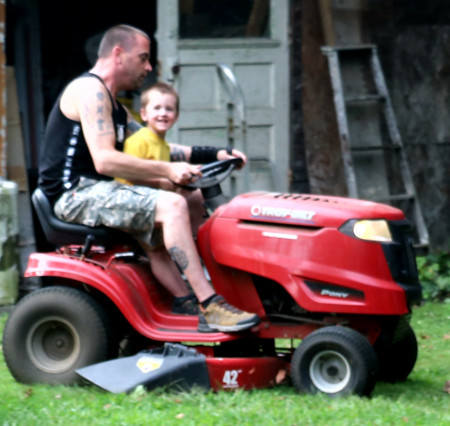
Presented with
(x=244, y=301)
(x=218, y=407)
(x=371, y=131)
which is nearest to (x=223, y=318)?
(x=244, y=301)

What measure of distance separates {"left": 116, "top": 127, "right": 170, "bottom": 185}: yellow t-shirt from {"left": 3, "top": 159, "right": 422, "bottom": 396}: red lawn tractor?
338mm

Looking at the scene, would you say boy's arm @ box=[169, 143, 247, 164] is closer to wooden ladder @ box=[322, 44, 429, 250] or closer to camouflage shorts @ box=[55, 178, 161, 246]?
camouflage shorts @ box=[55, 178, 161, 246]

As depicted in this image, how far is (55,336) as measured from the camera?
4.69m

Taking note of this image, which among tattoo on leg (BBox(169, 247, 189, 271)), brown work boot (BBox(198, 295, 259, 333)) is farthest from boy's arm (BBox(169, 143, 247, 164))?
brown work boot (BBox(198, 295, 259, 333))

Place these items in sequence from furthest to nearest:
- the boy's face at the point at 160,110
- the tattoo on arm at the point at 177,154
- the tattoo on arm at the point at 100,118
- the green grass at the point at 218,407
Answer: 1. the tattoo on arm at the point at 177,154
2. the boy's face at the point at 160,110
3. the tattoo on arm at the point at 100,118
4. the green grass at the point at 218,407

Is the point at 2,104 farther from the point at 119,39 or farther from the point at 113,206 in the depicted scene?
the point at 113,206

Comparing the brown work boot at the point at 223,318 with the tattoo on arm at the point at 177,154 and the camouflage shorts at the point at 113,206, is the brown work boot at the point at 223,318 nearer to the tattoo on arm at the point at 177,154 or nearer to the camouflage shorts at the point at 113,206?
the camouflage shorts at the point at 113,206

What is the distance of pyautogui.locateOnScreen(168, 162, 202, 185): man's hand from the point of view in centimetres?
451

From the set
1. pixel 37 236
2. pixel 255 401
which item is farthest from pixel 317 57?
pixel 255 401

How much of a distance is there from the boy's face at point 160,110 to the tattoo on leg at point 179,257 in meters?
0.69

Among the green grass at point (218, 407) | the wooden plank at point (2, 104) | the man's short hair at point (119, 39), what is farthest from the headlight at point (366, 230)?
the wooden plank at point (2, 104)

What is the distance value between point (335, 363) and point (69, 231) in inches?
56.5

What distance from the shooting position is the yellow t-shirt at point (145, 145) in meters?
4.81

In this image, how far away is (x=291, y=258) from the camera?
4.45 m
